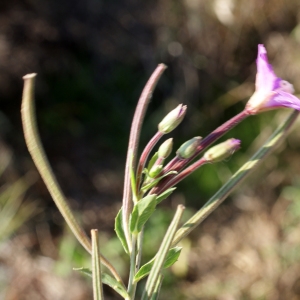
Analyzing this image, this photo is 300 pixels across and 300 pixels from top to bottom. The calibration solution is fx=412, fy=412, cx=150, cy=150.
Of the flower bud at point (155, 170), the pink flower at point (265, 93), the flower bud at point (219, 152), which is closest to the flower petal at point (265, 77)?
the pink flower at point (265, 93)

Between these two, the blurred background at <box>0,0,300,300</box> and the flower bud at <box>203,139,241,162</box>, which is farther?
the blurred background at <box>0,0,300,300</box>

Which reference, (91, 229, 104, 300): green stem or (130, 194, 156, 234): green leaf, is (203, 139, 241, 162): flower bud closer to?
(130, 194, 156, 234): green leaf

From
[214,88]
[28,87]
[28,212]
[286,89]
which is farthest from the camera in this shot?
[214,88]

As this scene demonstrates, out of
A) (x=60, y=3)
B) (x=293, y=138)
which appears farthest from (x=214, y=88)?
(x=60, y=3)

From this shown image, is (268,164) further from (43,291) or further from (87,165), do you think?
(43,291)

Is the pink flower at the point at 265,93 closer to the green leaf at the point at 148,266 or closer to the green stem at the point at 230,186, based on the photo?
the green stem at the point at 230,186

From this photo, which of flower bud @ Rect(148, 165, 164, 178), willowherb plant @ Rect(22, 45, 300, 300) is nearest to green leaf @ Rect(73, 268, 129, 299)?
willowherb plant @ Rect(22, 45, 300, 300)

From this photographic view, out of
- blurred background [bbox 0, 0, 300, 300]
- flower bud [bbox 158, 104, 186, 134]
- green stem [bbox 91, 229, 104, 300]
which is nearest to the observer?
green stem [bbox 91, 229, 104, 300]
